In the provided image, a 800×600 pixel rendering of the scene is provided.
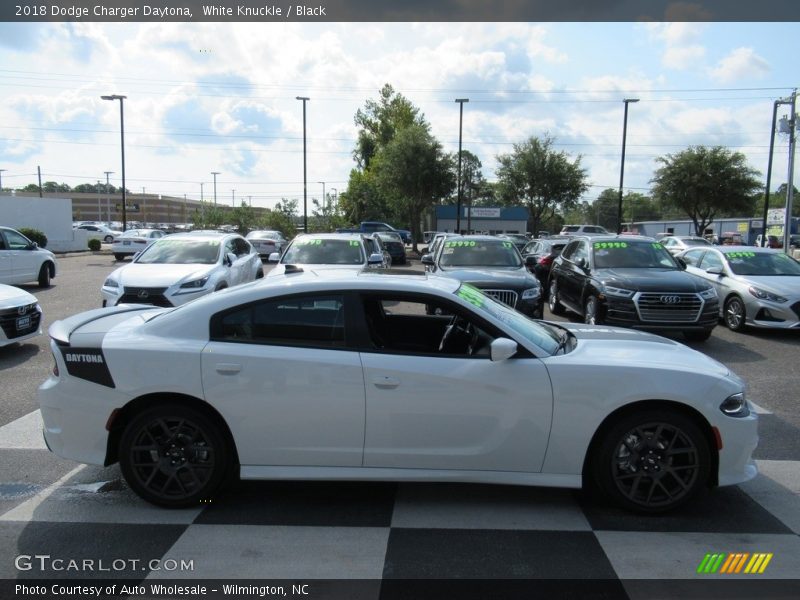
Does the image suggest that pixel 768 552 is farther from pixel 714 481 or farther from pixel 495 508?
pixel 495 508

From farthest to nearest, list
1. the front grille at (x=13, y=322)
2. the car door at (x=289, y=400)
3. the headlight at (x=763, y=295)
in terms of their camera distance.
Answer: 1. the headlight at (x=763, y=295)
2. the front grille at (x=13, y=322)
3. the car door at (x=289, y=400)

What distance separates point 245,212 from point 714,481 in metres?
56.9

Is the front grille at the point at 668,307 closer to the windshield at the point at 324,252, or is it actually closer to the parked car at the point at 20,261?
the windshield at the point at 324,252

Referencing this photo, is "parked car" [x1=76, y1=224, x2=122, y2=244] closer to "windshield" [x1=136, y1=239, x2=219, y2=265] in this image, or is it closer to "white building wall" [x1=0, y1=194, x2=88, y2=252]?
"white building wall" [x1=0, y1=194, x2=88, y2=252]

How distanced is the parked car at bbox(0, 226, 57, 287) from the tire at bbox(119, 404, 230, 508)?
544 inches

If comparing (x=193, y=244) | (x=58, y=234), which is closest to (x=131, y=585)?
(x=193, y=244)

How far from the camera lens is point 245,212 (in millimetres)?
57406

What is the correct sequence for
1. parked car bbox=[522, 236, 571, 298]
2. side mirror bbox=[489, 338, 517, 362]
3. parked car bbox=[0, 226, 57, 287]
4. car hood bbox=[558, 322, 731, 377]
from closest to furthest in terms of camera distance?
1. side mirror bbox=[489, 338, 517, 362]
2. car hood bbox=[558, 322, 731, 377]
3. parked car bbox=[0, 226, 57, 287]
4. parked car bbox=[522, 236, 571, 298]

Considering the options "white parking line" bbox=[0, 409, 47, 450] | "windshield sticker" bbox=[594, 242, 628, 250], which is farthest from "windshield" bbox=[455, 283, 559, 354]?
"windshield sticker" bbox=[594, 242, 628, 250]

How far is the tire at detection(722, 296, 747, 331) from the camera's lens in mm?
10586

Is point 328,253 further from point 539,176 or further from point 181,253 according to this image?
point 539,176

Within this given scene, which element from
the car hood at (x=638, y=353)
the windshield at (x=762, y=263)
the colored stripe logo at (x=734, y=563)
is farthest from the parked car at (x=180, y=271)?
the windshield at (x=762, y=263)

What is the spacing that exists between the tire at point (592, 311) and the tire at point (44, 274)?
1396 cm

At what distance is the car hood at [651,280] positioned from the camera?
9.42m
